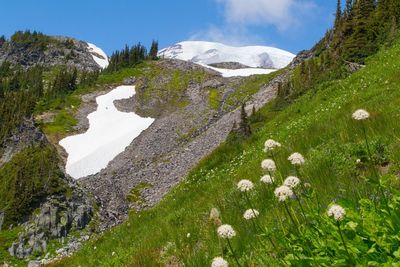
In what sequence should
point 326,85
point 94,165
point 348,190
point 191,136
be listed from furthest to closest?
1. point 191,136
2. point 94,165
3. point 326,85
4. point 348,190

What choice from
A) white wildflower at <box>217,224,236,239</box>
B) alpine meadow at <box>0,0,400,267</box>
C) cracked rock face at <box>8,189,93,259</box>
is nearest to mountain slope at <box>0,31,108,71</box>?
alpine meadow at <box>0,0,400,267</box>

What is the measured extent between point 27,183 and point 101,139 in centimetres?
2996

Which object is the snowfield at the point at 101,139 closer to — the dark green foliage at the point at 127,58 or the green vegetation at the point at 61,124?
the green vegetation at the point at 61,124

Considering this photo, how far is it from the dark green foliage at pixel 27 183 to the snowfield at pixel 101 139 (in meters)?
8.76

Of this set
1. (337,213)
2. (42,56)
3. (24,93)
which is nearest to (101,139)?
(24,93)

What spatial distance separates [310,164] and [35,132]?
68.6m

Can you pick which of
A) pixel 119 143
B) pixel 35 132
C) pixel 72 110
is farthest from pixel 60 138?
pixel 72 110

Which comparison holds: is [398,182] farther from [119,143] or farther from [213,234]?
[119,143]

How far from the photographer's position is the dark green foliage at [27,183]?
39.8 metres

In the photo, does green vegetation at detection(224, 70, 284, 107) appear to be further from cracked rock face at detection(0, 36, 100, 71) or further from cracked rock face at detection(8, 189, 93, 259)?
cracked rock face at detection(0, 36, 100, 71)

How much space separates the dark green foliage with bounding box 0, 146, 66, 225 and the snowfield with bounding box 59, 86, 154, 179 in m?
8.76

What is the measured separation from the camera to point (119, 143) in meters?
70.3

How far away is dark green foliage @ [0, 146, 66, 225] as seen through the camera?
1566 inches

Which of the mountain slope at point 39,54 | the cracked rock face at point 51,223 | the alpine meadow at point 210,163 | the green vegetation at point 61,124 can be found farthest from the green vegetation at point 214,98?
the mountain slope at point 39,54
